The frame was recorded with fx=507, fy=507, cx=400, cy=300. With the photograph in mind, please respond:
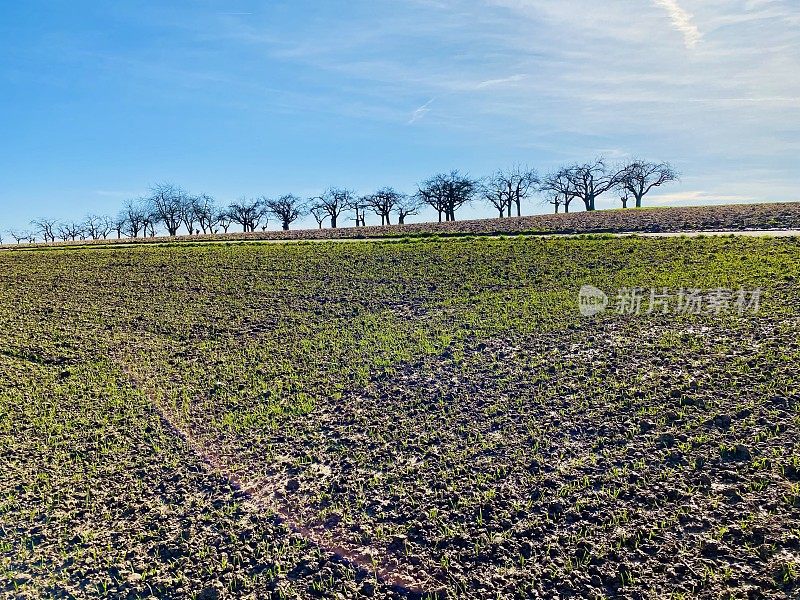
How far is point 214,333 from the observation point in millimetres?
15883

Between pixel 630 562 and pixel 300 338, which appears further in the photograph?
pixel 300 338

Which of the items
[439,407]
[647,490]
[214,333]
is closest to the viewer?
[647,490]

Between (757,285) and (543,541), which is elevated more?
(757,285)

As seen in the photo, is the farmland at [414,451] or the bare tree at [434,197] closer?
the farmland at [414,451]

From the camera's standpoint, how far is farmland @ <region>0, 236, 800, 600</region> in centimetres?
610

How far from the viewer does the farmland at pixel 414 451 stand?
6098 millimetres

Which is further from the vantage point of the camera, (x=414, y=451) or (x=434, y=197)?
(x=434, y=197)

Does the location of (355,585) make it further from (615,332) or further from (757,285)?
(757,285)

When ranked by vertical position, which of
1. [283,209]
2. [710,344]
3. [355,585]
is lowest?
[355,585]

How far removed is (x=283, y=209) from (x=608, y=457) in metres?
86.3

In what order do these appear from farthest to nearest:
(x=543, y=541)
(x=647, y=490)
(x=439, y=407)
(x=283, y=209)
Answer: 1. (x=283, y=209)
2. (x=439, y=407)
3. (x=647, y=490)
4. (x=543, y=541)

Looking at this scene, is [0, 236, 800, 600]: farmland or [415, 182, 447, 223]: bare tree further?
[415, 182, 447, 223]: bare tree

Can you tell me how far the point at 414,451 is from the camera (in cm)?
Answer: 861

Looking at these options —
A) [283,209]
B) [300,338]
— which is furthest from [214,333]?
[283,209]
